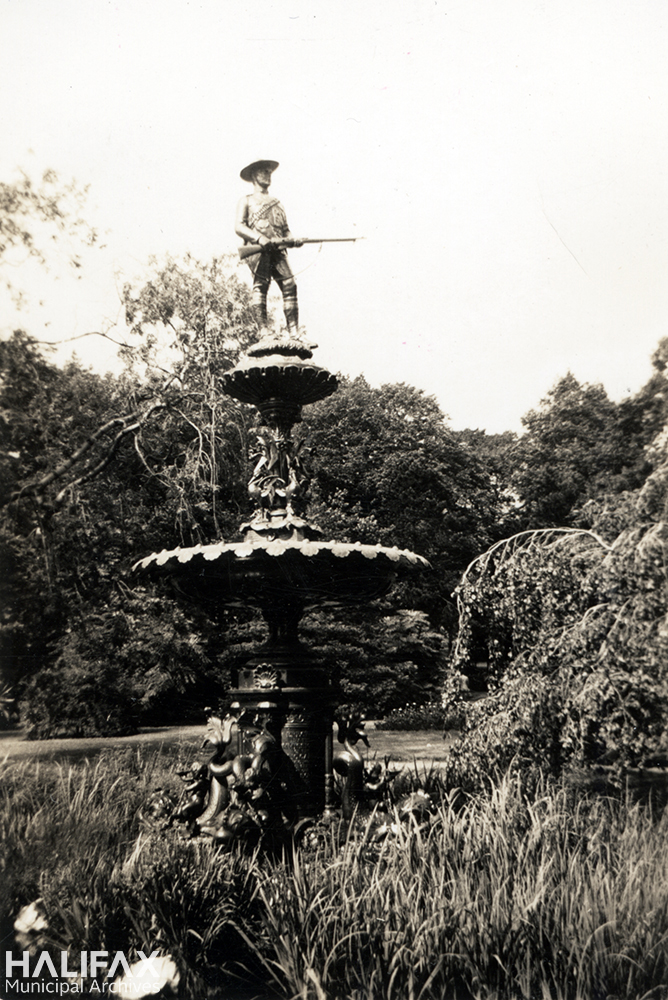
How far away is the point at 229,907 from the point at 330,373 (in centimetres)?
378

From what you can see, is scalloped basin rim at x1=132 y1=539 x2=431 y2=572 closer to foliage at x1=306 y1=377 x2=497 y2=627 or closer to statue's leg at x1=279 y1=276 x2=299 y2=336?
statue's leg at x1=279 y1=276 x2=299 y2=336

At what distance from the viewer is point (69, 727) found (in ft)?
45.0

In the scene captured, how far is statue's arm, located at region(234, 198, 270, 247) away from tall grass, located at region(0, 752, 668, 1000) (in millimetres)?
4467

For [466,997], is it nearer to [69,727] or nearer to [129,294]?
[69,727]

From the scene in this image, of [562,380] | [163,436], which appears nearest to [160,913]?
[163,436]

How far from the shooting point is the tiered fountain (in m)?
4.98

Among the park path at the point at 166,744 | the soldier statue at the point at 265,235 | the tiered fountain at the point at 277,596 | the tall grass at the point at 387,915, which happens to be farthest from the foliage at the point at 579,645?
the park path at the point at 166,744

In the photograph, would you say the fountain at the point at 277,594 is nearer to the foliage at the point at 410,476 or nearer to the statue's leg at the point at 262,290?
the statue's leg at the point at 262,290

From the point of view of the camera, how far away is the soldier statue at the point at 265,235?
20.3 ft

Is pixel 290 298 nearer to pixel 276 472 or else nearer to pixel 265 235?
pixel 265 235

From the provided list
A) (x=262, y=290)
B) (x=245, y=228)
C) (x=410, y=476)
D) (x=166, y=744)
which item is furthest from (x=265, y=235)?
(x=410, y=476)

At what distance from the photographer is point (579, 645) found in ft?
18.8

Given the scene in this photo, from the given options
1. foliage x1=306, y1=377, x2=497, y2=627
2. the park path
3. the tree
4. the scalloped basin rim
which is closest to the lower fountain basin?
the scalloped basin rim

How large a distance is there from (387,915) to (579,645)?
301 centimetres
